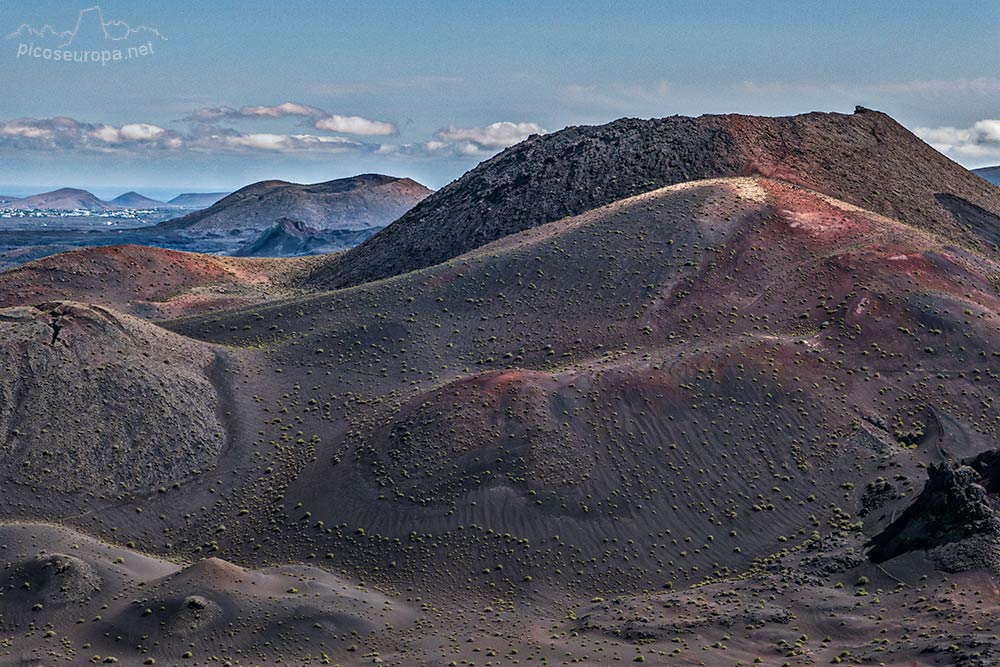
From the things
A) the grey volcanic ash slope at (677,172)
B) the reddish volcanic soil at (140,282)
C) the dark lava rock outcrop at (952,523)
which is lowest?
the dark lava rock outcrop at (952,523)

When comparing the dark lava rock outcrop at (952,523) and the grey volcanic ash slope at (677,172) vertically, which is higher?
the grey volcanic ash slope at (677,172)

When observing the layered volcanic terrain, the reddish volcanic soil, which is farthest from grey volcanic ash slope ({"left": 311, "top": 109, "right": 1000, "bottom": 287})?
the layered volcanic terrain

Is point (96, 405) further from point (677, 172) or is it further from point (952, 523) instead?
point (677, 172)

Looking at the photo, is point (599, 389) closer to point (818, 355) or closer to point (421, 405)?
point (421, 405)

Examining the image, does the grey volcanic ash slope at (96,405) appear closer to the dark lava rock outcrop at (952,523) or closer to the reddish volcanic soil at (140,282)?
the reddish volcanic soil at (140,282)

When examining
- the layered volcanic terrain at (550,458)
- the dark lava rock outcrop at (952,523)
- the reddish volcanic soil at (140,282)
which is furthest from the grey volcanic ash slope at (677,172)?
the dark lava rock outcrop at (952,523)

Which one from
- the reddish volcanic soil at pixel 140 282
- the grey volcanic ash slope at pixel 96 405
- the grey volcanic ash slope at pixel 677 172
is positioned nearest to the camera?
the grey volcanic ash slope at pixel 96 405

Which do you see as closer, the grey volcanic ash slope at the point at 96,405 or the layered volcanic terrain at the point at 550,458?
the layered volcanic terrain at the point at 550,458

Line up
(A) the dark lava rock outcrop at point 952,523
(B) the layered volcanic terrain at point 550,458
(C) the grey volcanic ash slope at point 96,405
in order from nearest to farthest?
(B) the layered volcanic terrain at point 550,458
(A) the dark lava rock outcrop at point 952,523
(C) the grey volcanic ash slope at point 96,405
